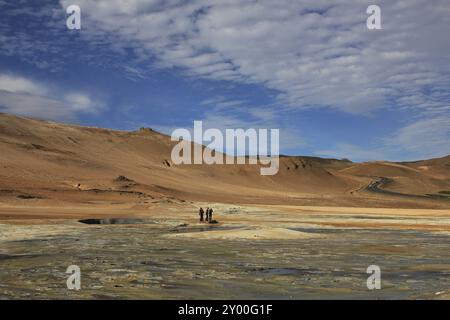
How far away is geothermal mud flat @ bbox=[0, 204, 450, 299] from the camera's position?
42.5 ft

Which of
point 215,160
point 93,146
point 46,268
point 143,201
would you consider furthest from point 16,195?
point 215,160

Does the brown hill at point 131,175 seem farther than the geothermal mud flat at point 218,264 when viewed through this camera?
Yes

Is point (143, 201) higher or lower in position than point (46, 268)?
higher

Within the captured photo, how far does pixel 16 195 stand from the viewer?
55062 mm

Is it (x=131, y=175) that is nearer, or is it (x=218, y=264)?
(x=218, y=264)

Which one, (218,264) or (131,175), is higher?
(131,175)

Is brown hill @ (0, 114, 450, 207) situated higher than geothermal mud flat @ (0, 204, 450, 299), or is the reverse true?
brown hill @ (0, 114, 450, 207)

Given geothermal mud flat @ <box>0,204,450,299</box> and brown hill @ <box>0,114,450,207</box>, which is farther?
brown hill @ <box>0,114,450,207</box>

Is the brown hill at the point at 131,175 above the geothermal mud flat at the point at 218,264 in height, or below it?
above

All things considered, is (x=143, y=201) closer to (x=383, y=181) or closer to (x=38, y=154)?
(x=38, y=154)

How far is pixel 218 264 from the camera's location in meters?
17.8

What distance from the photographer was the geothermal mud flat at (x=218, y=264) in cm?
1295
